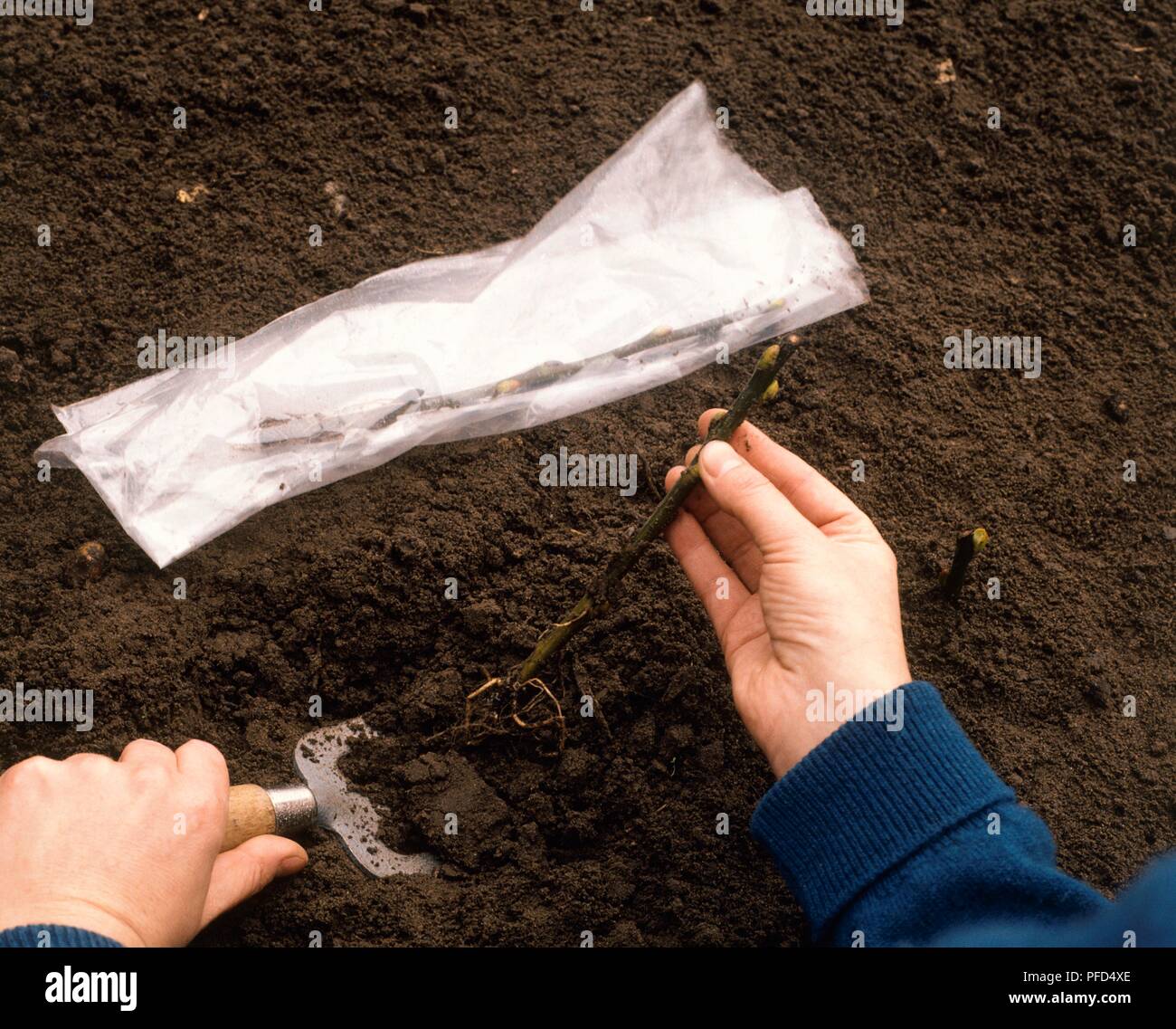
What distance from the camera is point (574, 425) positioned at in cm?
198

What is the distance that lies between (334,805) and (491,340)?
909mm

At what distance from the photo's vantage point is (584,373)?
6.62 ft

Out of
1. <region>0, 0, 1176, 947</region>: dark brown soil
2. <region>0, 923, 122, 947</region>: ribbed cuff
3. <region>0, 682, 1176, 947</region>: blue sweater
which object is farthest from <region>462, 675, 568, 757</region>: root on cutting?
<region>0, 923, 122, 947</region>: ribbed cuff

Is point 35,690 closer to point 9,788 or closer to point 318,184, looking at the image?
point 9,788

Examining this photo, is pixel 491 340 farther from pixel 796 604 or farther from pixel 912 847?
pixel 912 847

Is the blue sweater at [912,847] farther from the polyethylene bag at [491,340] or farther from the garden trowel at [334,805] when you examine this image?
the polyethylene bag at [491,340]

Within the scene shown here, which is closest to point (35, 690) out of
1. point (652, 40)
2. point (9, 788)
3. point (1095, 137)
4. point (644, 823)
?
point (9, 788)

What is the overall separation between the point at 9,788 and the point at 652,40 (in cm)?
196

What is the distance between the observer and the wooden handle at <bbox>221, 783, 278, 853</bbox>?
1.53 m

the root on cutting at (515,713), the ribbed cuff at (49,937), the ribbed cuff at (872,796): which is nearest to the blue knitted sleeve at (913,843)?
the ribbed cuff at (872,796)

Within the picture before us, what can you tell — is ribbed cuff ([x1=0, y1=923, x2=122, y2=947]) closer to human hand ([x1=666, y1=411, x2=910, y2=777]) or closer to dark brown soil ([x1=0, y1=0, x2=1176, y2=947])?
dark brown soil ([x1=0, y1=0, x2=1176, y2=947])

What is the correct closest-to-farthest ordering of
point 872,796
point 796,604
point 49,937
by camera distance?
point 49,937 → point 872,796 → point 796,604

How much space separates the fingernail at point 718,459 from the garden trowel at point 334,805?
0.73 metres

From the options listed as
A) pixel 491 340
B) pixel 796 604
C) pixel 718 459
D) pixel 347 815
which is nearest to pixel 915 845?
pixel 796 604
